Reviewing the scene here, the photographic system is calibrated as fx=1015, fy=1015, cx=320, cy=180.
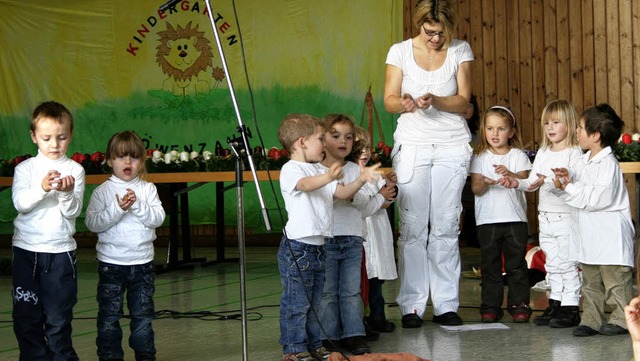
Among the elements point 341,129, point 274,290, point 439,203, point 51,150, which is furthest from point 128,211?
point 274,290

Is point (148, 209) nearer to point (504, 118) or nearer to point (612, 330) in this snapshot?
point (504, 118)

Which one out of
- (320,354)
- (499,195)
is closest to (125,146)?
(320,354)

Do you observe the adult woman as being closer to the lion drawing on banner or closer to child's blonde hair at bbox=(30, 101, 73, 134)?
child's blonde hair at bbox=(30, 101, 73, 134)

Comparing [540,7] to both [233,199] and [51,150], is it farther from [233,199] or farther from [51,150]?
[51,150]

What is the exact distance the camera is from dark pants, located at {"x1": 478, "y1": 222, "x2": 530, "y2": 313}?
6.00 metres

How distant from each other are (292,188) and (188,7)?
26.9ft

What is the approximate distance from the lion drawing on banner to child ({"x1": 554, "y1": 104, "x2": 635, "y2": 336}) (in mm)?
7635

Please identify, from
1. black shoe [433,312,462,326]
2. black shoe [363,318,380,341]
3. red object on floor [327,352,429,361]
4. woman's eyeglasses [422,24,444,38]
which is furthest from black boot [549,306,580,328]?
woman's eyeglasses [422,24,444,38]

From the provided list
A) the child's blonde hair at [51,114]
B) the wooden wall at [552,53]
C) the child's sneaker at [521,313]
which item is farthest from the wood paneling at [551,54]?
the child's blonde hair at [51,114]

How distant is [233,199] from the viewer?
1209 cm

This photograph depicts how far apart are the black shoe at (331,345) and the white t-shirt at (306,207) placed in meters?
0.60

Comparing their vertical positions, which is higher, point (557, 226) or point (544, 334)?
point (557, 226)

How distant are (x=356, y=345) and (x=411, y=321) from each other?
74 centimetres

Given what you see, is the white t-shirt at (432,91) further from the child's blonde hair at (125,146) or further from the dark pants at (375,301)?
the child's blonde hair at (125,146)
